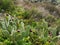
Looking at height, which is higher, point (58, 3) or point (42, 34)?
point (42, 34)

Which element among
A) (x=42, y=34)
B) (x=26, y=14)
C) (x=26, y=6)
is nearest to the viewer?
(x=42, y=34)

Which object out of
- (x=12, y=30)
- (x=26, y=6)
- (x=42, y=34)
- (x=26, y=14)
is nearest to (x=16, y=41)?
(x=12, y=30)

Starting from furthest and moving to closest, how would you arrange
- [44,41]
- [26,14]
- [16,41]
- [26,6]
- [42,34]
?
1. [26,6]
2. [26,14]
3. [42,34]
4. [44,41]
5. [16,41]

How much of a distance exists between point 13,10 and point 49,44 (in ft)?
13.2

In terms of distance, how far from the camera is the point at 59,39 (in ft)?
23.5

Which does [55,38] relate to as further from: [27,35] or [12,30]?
[12,30]

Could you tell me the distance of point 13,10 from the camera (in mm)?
10055

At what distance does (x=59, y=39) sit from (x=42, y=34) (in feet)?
1.74

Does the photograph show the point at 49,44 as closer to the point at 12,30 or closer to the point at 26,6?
the point at 12,30

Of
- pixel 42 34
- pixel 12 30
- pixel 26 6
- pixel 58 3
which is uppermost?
pixel 12 30

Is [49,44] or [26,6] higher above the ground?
[49,44]

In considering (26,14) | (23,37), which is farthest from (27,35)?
(26,14)

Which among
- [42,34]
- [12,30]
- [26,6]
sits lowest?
[26,6]

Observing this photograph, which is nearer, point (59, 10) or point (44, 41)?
point (44, 41)
